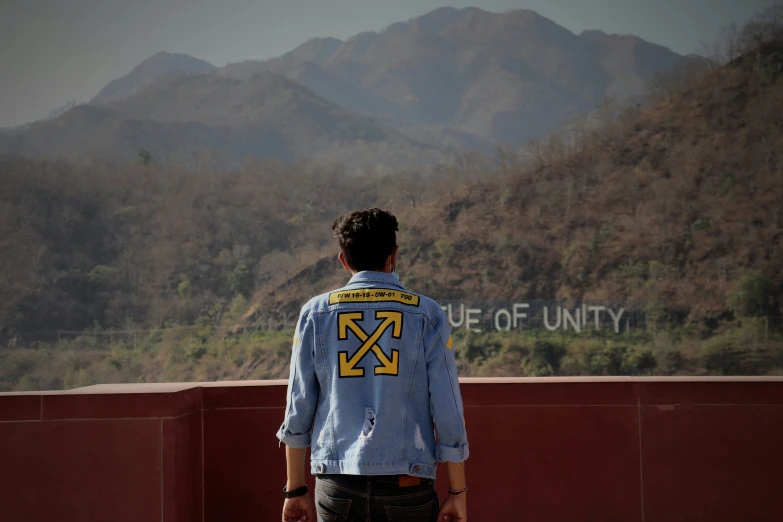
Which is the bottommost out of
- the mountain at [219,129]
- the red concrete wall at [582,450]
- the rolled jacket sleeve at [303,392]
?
the red concrete wall at [582,450]

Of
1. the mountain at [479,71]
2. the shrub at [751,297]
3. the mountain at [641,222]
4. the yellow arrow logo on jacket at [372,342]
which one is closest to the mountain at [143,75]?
the mountain at [479,71]

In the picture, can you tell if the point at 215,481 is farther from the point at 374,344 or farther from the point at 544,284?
the point at 544,284

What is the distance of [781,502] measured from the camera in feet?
10.9

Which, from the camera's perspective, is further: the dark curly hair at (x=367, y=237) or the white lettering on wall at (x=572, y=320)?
the white lettering on wall at (x=572, y=320)

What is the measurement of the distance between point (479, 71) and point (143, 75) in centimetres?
3682

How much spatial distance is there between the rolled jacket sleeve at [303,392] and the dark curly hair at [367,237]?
7.6 inches

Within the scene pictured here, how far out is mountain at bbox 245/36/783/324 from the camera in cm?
3684

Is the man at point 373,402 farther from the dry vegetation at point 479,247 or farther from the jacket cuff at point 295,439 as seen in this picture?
the dry vegetation at point 479,247

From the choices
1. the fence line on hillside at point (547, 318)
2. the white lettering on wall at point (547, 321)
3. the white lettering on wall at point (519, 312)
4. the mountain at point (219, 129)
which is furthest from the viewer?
the mountain at point (219, 129)

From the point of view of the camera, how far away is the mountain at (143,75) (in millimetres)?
90625

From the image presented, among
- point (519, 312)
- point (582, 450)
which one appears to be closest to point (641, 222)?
point (519, 312)

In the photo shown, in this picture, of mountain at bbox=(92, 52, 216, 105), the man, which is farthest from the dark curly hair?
mountain at bbox=(92, 52, 216, 105)

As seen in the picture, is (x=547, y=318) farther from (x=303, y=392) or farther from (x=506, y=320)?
(x=303, y=392)

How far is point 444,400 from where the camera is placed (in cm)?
205
